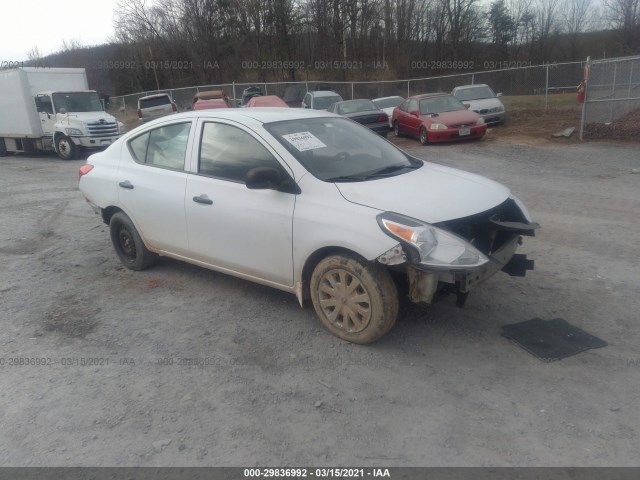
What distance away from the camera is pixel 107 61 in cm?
4931

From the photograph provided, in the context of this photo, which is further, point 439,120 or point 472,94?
point 472,94

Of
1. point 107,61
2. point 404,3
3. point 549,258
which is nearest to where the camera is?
point 549,258

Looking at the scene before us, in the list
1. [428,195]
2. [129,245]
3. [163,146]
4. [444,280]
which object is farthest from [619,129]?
[129,245]

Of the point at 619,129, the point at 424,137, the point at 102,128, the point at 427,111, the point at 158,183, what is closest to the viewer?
the point at 158,183

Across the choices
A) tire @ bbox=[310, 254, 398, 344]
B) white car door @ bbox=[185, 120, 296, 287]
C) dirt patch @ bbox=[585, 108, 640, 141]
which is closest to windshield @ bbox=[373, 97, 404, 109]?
dirt patch @ bbox=[585, 108, 640, 141]

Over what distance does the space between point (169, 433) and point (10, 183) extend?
1228 centimetres

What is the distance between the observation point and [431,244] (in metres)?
3.49

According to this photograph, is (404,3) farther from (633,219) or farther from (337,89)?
(633,219)

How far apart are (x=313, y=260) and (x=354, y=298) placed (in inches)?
17.9

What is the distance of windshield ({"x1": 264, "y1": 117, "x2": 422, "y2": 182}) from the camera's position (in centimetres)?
421

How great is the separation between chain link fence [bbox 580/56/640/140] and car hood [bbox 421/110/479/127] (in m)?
3.01

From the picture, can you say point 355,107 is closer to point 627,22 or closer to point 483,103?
point 483,103

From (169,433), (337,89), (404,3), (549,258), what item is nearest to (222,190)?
(169,433)

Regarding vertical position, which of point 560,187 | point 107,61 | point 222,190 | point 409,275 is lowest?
point 560,187
